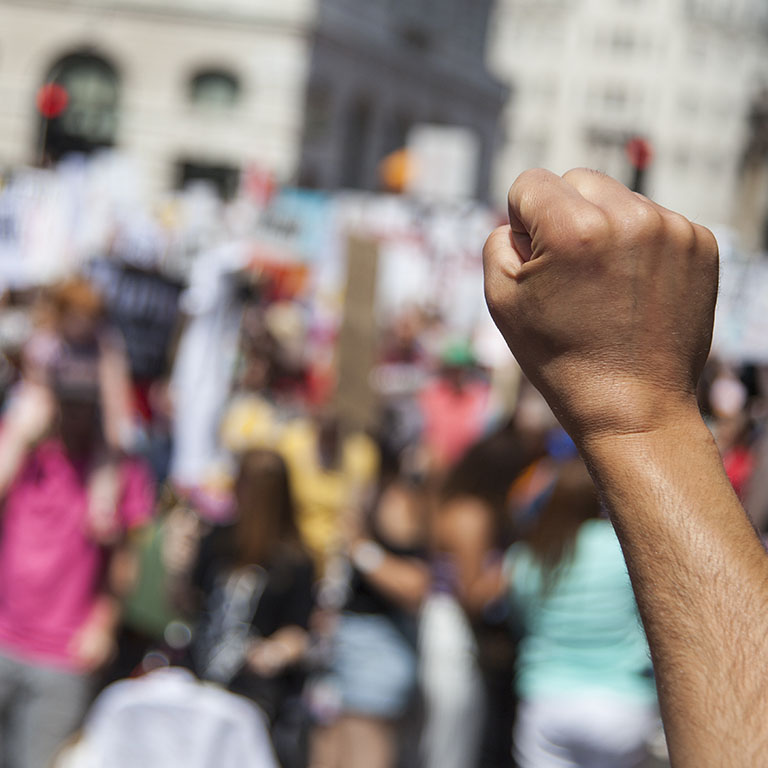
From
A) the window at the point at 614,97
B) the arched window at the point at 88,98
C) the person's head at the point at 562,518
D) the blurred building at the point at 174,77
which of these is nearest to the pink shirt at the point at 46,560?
the person's head at the point at 562,518

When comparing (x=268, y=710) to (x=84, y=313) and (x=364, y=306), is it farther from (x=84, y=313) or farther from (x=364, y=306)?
(x=364, y=306)

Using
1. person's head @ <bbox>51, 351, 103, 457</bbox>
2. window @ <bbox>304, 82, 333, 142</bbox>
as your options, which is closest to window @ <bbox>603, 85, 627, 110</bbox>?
window @ <bbox>304, 82, 333, 142</bbox>

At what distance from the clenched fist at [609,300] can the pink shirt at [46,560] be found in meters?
3.20

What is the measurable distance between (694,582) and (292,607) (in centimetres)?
329

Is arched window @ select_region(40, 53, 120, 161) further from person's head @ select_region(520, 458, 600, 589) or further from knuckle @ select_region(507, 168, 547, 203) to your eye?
knuckle @ select_region(507, 168, 547, 203)

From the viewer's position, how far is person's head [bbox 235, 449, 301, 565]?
413 cm

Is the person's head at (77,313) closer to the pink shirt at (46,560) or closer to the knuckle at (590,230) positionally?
the pink shirt at (46,560)

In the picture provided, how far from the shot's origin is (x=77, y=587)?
4129 millimetres

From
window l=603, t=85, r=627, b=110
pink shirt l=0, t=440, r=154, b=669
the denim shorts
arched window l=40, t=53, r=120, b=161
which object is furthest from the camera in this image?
window l=603, t=85, r=627, b=110

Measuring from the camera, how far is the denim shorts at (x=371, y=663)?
441 cm

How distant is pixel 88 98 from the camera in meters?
26.0

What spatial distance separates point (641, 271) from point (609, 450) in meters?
0.14

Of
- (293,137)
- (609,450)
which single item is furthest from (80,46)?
(609,450)


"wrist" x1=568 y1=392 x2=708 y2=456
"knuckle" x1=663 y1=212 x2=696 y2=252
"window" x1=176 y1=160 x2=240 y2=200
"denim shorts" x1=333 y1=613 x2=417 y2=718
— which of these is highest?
"window" x1=176 y1=160 x2=240 y2=200
